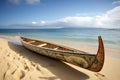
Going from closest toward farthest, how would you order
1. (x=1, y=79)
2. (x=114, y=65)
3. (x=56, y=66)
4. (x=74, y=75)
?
1. (x=1, y=79)
2. (x=74, y=75)
3. (x=56, y=66)
4. (x=114, y=65)

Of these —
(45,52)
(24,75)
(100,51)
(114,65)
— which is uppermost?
(100,51)

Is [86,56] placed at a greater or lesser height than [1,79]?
greater

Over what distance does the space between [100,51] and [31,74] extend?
2.21 meters

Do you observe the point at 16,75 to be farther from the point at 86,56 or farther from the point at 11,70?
the point at 86,56

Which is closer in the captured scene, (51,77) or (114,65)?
(51,77)

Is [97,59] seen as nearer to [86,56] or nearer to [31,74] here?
[86,56]

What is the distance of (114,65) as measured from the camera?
5.53m

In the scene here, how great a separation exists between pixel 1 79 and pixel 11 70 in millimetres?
512

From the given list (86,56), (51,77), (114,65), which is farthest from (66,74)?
(114,65)

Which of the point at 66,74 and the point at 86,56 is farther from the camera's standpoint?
the point at 66,74

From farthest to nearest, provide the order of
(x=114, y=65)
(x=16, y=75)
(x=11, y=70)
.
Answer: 1. (x=114, y=65)
2. (x=11, y=70)
3. (x=16, y=75)

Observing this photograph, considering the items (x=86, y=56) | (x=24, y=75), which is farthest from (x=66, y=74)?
(x=24, y=75)

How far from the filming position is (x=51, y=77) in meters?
3.71

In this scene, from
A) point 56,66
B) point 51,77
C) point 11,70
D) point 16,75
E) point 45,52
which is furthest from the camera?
point 45,52
